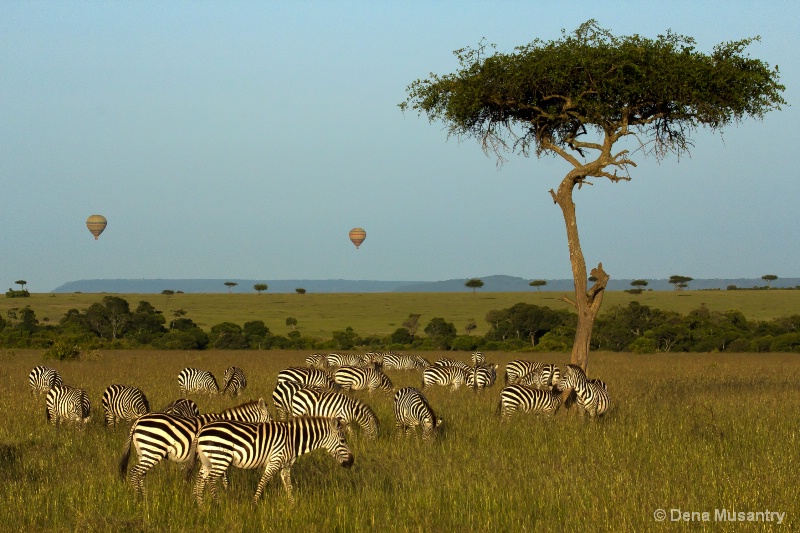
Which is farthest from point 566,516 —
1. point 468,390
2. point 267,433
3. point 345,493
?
point 468,390

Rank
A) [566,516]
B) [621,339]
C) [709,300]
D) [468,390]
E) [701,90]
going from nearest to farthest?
1. [566,516]
2. [701,90]
3. [468,390]
4. [621,339]
5. [709,300]

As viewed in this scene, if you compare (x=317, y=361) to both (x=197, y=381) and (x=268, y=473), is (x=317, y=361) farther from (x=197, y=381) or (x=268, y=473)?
(x=268, y=473)

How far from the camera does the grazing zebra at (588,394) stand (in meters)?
17.5

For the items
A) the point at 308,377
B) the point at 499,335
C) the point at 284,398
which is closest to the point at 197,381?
the point at 308,377

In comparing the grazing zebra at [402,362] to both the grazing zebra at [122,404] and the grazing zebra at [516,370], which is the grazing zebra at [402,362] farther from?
the grazing zebra at [122,404]

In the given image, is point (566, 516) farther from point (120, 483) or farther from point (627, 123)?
point (627, 123)

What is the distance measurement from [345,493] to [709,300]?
102 metres

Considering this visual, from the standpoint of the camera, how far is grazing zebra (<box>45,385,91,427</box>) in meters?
16.2

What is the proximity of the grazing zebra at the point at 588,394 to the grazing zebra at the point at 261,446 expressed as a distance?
297 inches

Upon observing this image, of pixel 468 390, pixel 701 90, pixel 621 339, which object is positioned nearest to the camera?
pixel 701 90

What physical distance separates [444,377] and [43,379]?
11.1 m

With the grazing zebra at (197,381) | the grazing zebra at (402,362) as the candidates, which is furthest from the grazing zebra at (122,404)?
the grazing zebra at (402,362)

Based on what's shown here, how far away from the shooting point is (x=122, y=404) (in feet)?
53.6

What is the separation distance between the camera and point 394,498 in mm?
11188
